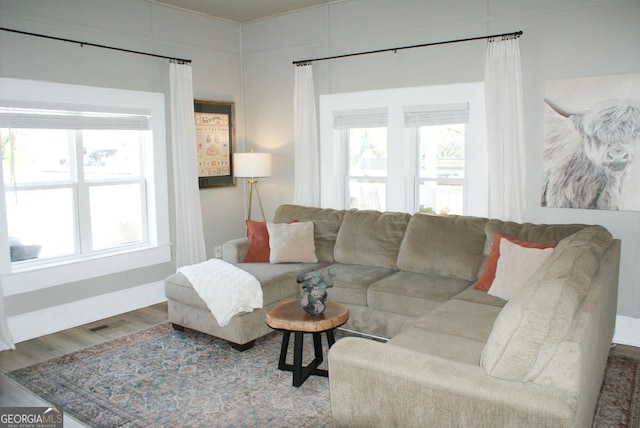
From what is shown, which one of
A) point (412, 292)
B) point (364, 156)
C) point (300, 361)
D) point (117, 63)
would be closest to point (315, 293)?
point (300, 361)

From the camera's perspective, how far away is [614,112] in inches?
152

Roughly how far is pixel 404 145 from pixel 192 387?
9.70 feet

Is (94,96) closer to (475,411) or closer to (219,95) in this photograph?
(219,95)

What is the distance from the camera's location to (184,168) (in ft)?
17.6

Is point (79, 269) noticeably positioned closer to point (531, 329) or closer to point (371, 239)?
point (371, 239)

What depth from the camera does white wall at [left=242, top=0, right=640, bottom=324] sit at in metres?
3.94

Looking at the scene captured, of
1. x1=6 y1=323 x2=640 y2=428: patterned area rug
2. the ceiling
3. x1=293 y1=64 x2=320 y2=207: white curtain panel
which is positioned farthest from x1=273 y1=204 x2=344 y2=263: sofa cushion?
the ceiling

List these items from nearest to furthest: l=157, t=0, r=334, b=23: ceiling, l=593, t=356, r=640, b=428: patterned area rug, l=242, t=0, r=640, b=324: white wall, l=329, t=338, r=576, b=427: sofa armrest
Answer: l=329, t=338, r=576, b=427: sofa armrest, l=593, t=356, r=640, b=428: patterned area rug, l=242, t=0, r=640, b=324: white wall, l=157, t=0, r=334, b=23: ceiling

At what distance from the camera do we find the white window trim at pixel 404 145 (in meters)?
4.58

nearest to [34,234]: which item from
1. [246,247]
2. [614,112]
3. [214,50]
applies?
[246,247]

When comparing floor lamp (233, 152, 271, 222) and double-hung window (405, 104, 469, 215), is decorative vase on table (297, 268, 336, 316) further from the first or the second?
floor lamp (233, 152, 271, 222)

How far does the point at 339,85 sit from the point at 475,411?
408 centimetres

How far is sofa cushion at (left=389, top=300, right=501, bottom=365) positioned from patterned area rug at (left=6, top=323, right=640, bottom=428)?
0.70 meters

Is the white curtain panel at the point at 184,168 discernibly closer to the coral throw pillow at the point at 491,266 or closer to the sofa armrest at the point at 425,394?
the coral throw pillow at the point at 491,266
